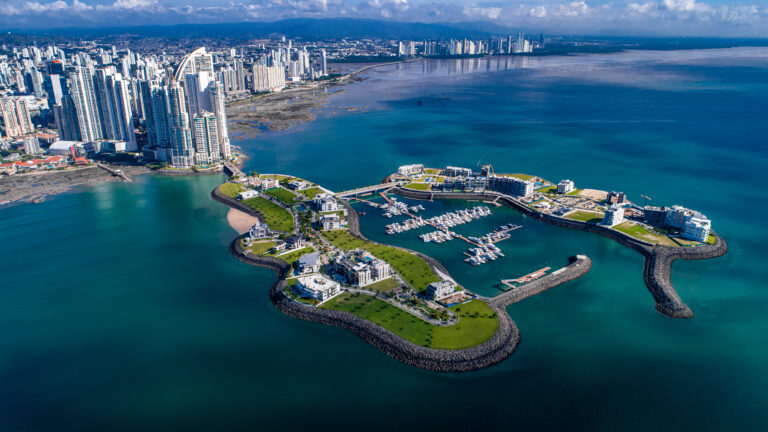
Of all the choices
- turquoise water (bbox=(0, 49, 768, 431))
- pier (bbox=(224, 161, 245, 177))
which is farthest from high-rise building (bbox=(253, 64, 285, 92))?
turquoise water (bbox=(0, 49, 768, 431))

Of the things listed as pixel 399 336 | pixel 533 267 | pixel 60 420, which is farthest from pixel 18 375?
pixel 533 267

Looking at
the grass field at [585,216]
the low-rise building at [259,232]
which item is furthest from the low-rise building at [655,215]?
the low-rise building at [259,232]

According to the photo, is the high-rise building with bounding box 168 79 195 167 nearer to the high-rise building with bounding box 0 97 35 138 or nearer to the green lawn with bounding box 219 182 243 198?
the green lawn with bounding box 219 182 243 198

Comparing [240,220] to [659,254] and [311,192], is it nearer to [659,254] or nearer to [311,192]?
[311,192]

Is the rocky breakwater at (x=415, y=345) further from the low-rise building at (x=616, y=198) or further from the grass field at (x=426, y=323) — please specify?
the low-rise building at (x=616, y=198)

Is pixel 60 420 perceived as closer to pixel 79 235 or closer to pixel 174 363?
pixel 174 363
